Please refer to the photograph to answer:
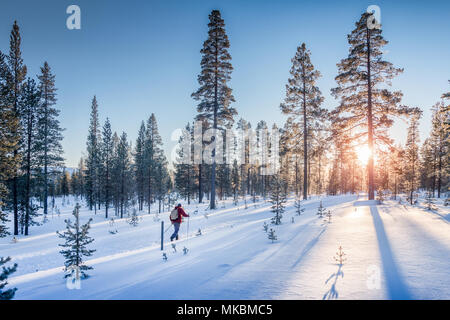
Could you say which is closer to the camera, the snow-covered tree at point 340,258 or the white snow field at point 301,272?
the white snow field at point 301,272

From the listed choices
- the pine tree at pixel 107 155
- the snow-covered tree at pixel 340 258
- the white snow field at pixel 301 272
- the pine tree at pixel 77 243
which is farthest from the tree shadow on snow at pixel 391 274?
the pine tree at pixel 107 155

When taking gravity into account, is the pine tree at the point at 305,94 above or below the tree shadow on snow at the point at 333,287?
above

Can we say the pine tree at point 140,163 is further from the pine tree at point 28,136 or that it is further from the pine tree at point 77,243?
the pine tree at point 77,243

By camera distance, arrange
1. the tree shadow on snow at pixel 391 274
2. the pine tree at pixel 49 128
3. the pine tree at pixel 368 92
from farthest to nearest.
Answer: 1. the pine tree at pixel 49 128
2. the pine tree at pixel 368 92
3. the tree shadow on snow at pixel 391 274

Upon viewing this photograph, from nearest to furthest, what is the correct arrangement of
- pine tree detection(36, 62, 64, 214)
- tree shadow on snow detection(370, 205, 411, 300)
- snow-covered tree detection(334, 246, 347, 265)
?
tree shadow on snow detection(370, 205, 411, 300) < snow-covered tree detection(334, 246, 347, 265) < pine tree detection(36, 62, 64, 214)

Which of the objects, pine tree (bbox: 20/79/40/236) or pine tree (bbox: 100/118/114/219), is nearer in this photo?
pine tree (bbox: 20/79/40/236)

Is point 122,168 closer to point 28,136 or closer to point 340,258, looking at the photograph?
point 28,136

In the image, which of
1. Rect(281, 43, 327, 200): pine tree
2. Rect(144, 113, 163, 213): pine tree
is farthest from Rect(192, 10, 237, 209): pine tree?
Rect(144, 113, 163, 213): pine tree

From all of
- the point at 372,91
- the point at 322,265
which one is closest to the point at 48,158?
the point at 322,265

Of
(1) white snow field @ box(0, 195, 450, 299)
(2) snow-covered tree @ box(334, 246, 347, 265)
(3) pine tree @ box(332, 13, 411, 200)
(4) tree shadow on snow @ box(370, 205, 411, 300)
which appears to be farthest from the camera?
(3) pine tree @ box(332, 13, 411, 200)

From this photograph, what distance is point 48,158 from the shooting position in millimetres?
27125

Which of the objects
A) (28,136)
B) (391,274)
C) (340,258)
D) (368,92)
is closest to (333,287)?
(391,274)

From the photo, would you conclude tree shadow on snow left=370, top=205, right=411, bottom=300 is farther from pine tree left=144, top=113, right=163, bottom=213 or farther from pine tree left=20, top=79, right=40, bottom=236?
pine tree left=144, top=113, right=163, bottom=213

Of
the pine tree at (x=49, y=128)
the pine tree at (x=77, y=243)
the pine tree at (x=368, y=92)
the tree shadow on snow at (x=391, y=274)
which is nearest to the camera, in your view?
the tree shadow on snow at (x=391, y=274)
